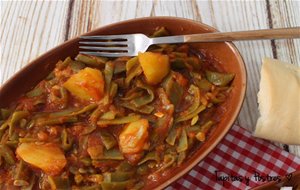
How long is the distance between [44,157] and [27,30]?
130cm

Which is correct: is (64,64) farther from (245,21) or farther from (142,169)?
(245,21)

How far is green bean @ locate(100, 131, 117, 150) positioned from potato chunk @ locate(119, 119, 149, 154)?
1.6 inches

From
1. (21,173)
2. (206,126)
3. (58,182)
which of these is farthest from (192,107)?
(21,173)

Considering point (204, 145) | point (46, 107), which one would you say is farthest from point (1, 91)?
point (204, 145)

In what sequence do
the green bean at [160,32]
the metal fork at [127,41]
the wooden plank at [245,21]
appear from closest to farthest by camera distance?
1. the metal fork at [127,41]
2. the green bean at [160,32]
3. the wooden plank at [245,21]

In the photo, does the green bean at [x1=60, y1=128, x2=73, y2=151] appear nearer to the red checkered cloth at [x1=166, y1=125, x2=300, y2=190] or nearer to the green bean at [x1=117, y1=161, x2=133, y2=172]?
the green bean at [x1=117, y1=161, x2=133, y2=172]

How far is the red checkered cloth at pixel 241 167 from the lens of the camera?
2.53 m

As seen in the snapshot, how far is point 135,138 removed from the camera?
232cm

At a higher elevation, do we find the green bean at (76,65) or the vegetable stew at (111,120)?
the green bean at (76,65)

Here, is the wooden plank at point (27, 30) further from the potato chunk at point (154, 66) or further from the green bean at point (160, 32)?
the potato chunk at point (154, 66)

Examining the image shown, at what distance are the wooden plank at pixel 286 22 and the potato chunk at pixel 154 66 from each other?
893mm

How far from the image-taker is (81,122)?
2.46 meters

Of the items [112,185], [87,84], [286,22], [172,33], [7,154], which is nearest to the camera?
[112,185]

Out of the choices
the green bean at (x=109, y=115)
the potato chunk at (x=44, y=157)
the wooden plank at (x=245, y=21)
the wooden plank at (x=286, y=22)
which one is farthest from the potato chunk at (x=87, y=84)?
the wooden plank at (x=286, y=22)
